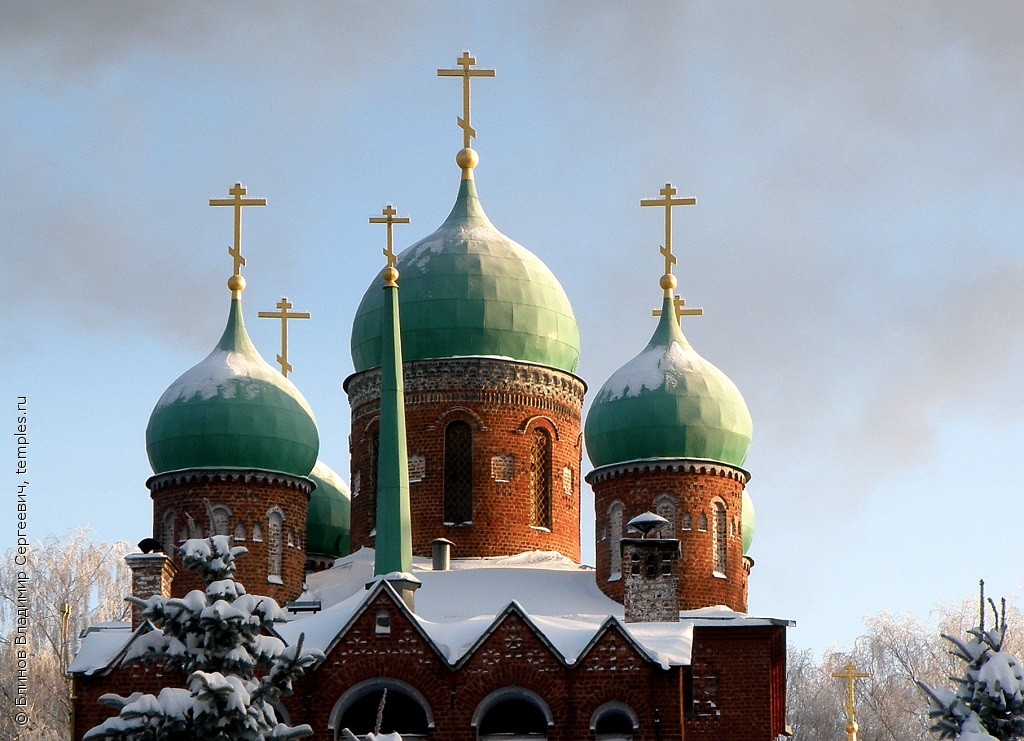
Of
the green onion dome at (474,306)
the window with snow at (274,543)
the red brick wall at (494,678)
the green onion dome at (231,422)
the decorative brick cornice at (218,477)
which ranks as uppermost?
the green onion dome at (474,306)

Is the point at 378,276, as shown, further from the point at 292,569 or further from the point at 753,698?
the point at 753,698

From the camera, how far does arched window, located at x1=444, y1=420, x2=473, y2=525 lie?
37.0 meters

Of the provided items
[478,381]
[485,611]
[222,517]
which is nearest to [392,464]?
[485,611]

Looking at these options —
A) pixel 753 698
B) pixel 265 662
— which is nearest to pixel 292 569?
pixel 753 698

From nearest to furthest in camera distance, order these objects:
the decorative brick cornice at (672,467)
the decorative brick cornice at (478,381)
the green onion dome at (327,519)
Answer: the decorative brick cornice at (672,467)
the decorative brick cornice at (478,381)
the green onion dome at (327,519)

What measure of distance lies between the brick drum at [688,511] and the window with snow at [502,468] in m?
1.37

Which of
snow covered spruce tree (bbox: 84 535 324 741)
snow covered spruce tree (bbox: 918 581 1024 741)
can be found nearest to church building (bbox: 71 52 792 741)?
snow covered spruce tree (bbox: 918 581 1024 741)

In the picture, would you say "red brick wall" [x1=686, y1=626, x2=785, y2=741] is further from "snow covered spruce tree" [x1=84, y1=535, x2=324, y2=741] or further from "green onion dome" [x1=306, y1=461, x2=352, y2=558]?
"snow covered spruce tree" [x1=84, y1=535, x2=324, y2=741]

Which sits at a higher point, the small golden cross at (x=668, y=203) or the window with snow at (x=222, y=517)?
the small golden cross at (x=668, y=203)

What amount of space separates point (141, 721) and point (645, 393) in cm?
1576

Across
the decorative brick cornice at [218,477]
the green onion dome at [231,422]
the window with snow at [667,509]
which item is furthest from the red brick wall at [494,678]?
the green onion dome at [231,422]

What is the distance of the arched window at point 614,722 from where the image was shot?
31.8m

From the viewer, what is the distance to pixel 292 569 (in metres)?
37.1

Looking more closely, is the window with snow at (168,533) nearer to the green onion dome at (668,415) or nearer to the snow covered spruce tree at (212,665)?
the green onion dome at (668,415)
